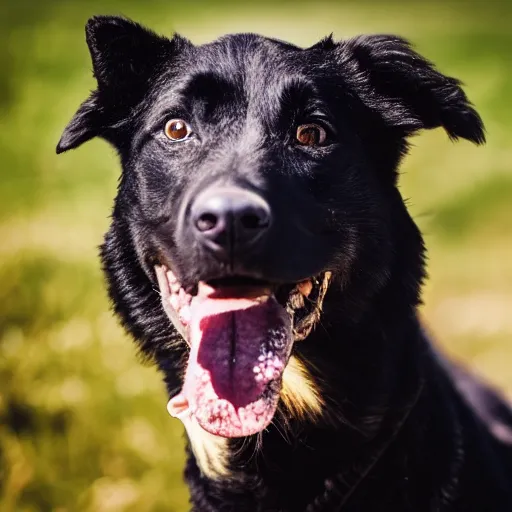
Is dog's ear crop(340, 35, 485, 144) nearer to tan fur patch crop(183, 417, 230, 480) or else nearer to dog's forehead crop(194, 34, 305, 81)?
dog's forehead crop(194, 34, 305, 81)

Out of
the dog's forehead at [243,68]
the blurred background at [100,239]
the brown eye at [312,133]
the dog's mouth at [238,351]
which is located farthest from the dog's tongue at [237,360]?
the blurred background at [100,239]

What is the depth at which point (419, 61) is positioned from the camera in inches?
116

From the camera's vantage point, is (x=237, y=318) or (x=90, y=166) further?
(x=90, y=166)

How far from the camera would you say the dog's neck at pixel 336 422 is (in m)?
2.70

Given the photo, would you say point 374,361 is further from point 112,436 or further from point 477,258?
point 477,258

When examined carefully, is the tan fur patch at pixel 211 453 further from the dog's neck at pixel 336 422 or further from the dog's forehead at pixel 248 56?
the dog's forehead at pixel 248 56

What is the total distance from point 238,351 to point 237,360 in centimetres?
3

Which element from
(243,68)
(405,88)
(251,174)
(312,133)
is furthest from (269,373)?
(405,88)

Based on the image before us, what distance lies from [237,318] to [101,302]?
336cm

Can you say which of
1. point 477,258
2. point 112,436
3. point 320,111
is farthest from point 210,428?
point 477,258

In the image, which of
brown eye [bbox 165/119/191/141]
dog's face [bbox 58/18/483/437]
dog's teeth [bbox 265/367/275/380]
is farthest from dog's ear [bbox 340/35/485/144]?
dog's teeth [bbox 265/367/275/380]

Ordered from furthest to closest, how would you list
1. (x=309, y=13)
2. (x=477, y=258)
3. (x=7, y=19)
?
(x=309, y=13), (x=7, y=19), (x=477, y=258)

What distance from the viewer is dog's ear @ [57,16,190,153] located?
9.80ft

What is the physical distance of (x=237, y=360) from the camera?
2.45 meters
